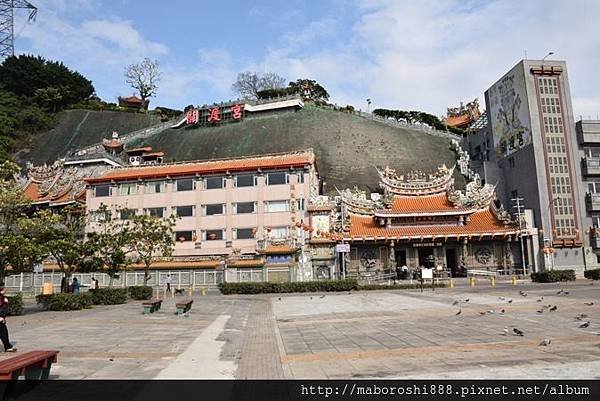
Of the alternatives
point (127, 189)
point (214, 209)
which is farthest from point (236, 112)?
point (214, 209)

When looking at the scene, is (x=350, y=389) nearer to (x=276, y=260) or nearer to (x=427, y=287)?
(x=427, y=287)

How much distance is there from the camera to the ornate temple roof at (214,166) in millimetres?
51094

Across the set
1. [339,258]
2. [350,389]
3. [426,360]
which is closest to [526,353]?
[426,360]

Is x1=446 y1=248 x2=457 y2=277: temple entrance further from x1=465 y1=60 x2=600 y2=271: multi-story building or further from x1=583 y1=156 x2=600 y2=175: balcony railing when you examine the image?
x1=583 y1=156 x2=600 y2=175: balcony railing

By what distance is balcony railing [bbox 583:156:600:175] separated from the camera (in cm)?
5212

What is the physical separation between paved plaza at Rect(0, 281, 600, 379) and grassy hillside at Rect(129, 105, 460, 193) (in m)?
43.5

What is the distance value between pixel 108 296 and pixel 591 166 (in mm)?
51485

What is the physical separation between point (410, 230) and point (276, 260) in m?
15.5

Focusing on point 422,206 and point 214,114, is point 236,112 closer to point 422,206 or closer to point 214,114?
point 214,114

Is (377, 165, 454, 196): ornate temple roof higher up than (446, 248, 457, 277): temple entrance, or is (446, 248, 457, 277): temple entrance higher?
(377, 165, 454, 196): ornate temple roof

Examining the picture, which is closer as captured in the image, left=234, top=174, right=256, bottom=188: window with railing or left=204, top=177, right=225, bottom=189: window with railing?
left=234, top=174, right=256, bottom=188: window with railing

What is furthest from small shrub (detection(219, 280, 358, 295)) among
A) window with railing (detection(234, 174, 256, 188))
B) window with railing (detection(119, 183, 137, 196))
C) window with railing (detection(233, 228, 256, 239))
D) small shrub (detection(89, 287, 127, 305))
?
window with railing (detection(119, 183, 137, 196))

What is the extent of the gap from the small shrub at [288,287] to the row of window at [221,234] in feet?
39.0

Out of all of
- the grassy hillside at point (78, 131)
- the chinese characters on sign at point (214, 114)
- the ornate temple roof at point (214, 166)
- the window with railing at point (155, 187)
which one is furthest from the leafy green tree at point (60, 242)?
the grassy hillside at point (78, 131)
